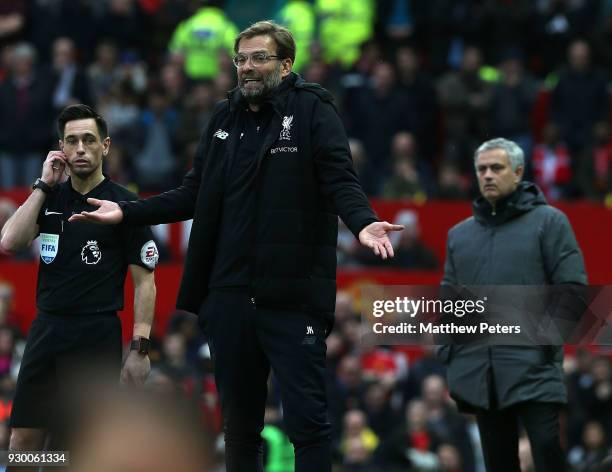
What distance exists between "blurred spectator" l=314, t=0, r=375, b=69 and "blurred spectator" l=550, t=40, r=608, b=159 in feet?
8.92

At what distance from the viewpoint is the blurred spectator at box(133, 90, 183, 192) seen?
16.7 meters

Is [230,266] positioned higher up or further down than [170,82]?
further down

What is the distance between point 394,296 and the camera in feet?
25.0

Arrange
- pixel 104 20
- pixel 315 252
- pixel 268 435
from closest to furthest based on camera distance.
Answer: pixel 315 252
pixel 268 435
pixel 104 20

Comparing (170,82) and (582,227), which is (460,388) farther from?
(170,82)

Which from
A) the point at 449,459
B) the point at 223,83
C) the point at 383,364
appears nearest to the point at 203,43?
the point at 223,83

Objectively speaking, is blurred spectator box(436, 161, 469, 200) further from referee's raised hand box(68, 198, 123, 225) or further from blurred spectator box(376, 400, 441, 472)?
referee's raised hand box(68, 198, 123, 225)

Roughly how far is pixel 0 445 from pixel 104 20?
7.93 meters

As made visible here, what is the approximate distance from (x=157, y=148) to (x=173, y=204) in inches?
372

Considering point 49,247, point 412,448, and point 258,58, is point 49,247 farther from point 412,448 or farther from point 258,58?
point 412,448

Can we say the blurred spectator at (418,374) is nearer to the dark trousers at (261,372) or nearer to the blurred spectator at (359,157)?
the blurred spectator at (359,157)

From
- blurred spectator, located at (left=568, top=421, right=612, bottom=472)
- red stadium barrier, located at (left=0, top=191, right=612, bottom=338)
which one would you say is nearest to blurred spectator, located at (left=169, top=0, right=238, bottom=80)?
red stadium barrier, located at (left=0, top=191, right=612, bottom=338)

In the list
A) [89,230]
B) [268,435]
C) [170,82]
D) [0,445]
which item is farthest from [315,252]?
[170,82]

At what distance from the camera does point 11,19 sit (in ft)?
62.2
